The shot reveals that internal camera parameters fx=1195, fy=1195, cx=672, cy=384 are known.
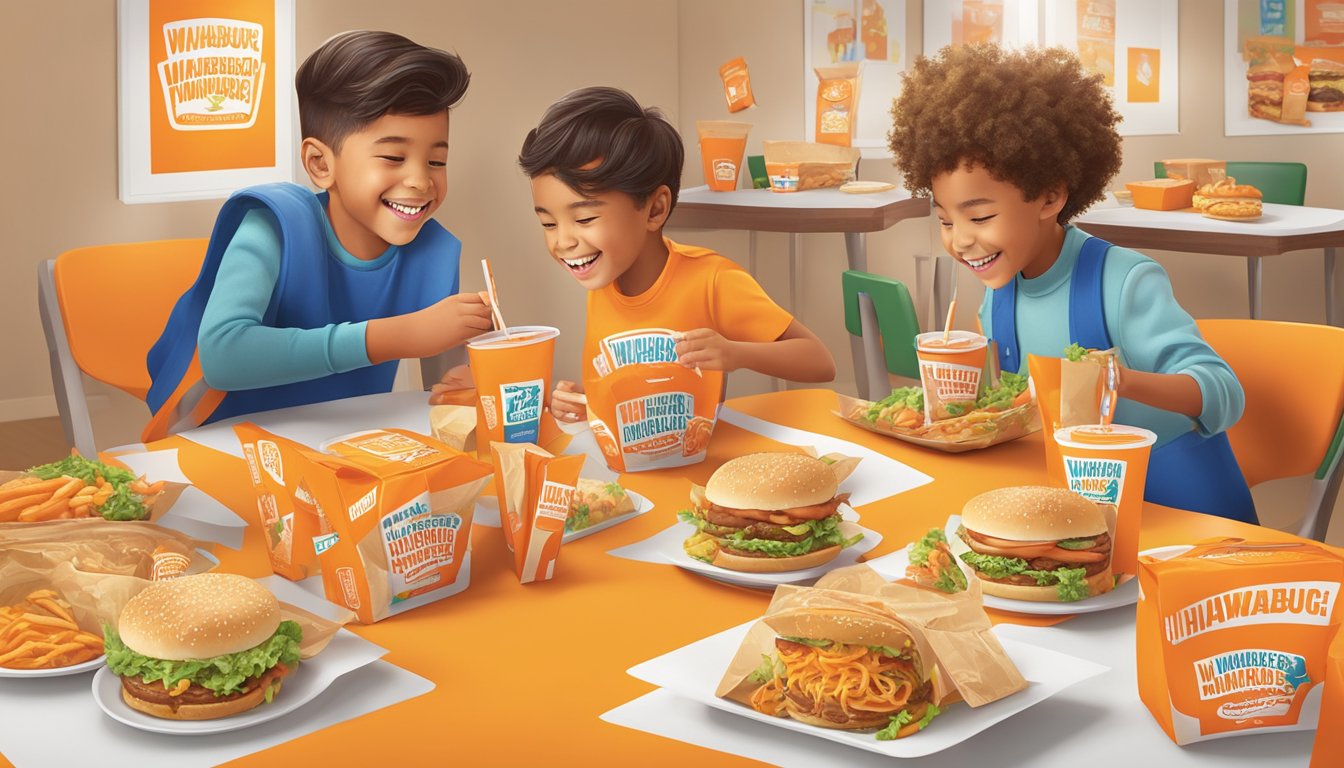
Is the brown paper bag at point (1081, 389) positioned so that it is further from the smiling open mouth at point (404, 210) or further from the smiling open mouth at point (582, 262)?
the smiling open mouth at point (404, 210)

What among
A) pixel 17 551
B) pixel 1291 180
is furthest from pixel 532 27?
pixel 17 551

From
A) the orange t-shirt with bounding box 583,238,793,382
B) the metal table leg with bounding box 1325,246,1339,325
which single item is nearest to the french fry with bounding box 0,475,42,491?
the orange t-shirt with bounding box 583,238,793,382

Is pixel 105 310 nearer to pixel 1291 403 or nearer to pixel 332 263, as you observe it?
pixel 332 263

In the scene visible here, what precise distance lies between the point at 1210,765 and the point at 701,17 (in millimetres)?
5055

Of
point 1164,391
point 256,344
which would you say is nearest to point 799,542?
point 1164,391

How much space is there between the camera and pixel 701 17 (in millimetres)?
5441

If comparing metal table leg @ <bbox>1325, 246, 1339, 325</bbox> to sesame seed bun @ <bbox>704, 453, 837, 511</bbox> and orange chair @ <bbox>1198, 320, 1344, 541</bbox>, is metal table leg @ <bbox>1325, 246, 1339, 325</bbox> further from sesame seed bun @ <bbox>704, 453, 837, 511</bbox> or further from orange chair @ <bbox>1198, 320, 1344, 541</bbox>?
sesame seed bun @ <bbox>704, 453, 837, 511</bbox>

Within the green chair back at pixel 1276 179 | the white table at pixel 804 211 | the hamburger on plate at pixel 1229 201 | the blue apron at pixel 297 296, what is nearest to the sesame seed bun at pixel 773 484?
the blue apron at pixel 297 296

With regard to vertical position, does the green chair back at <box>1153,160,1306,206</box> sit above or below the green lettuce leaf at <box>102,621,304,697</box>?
above

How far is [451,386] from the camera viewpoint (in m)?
1.80

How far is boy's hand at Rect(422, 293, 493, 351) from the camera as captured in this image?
5.50 ft

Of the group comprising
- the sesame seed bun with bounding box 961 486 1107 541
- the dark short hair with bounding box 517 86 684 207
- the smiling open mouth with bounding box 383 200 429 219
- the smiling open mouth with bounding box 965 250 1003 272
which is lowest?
the sesame seed bun with bounding box 961 486 1107 541

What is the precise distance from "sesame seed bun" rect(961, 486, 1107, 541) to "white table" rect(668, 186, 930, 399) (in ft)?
8.57

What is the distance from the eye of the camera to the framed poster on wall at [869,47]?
500 centimetres
